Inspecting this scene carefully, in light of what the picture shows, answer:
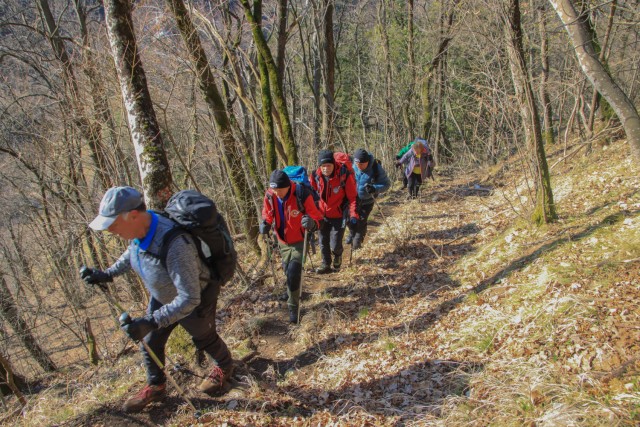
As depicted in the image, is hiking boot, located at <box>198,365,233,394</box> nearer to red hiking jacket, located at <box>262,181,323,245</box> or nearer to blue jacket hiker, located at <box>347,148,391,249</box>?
red hiking jacket, located at <box>262,181,323,245</box>

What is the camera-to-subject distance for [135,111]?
475 centimetres

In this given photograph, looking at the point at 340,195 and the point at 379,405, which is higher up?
the point at 340,195

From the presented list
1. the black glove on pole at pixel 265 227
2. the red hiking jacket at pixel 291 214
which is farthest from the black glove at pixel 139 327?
the red hiking jacket at pixel 291 214

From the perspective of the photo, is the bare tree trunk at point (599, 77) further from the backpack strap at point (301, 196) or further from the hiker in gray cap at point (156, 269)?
the hiker in gray cap at point (156, 269)

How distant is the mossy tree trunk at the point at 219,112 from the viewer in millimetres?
7332

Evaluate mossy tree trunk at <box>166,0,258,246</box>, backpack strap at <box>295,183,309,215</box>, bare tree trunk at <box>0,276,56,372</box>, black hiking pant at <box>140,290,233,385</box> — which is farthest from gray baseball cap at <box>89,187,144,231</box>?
bare tree trunk at <box>0,276,56,372</box>

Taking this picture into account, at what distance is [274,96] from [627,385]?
7585 millimetres

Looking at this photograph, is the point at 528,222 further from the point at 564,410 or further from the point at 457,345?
the point at 564,410

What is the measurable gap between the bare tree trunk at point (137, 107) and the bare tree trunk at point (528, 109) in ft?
16.4

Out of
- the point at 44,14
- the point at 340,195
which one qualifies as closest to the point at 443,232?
the point at 340,195

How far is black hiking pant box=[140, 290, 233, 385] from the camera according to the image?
3580mm

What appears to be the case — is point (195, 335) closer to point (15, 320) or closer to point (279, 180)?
point (279, 180)

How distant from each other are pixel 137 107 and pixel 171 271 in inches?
107

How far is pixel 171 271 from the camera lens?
306cm
